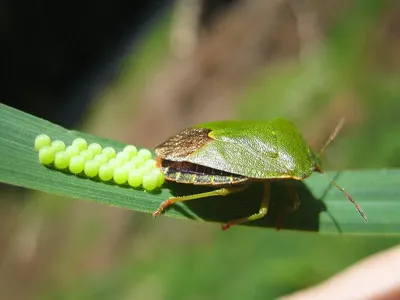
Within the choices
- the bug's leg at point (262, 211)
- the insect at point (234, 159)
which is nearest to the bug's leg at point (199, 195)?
the insect at point (234, 159)

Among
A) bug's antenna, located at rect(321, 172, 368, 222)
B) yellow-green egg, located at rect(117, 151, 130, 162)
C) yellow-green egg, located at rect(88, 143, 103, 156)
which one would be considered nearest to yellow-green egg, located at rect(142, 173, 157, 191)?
yellow-green egg, located at rect(117, 151, 130, 162)

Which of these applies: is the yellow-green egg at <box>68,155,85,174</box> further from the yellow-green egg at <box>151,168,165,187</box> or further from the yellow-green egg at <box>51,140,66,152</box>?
the yellow-green egg at <box>151,168,165,187</box>

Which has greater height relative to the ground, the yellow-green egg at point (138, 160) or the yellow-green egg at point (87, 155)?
the yellow-green egg at point (87, 155)

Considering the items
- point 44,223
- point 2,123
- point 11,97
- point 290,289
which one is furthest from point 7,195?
point 2,123

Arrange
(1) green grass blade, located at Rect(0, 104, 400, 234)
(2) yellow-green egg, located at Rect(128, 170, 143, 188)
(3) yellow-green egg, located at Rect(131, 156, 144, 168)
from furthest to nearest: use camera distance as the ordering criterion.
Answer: (3) yellow-green egg, located at Rect(131, 156, 144, 168), (2) yellow-green egg, located at Rect(128, 170, 143, 188), (1) green grass blade, located at Rect(0, 104, 400, 234)

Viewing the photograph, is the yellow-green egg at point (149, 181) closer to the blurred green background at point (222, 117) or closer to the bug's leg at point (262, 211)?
the bug's leg at point (262, 211)

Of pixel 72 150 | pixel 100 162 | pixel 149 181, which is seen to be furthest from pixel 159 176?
pixel 72 150
